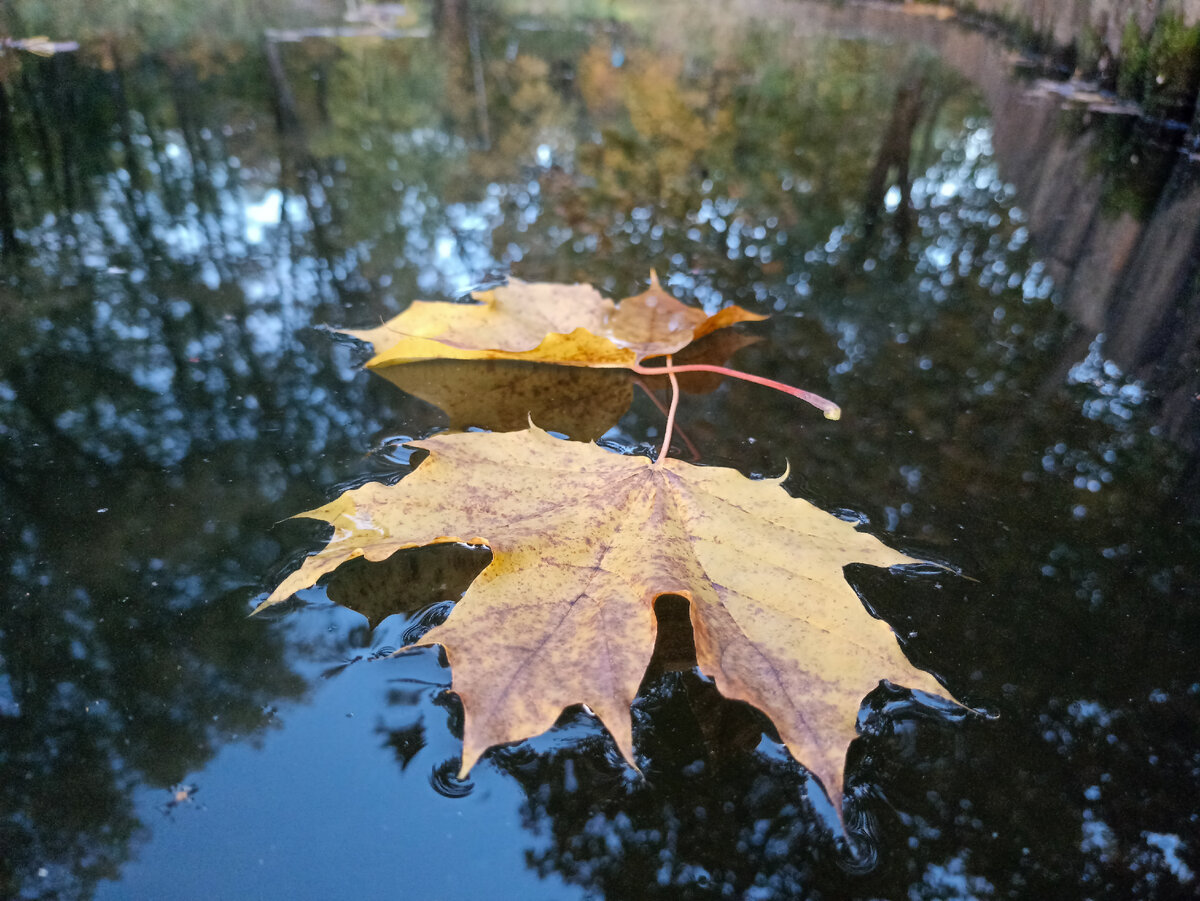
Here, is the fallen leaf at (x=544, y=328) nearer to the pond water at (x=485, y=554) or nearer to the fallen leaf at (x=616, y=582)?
the pond water at (x=485, y=554)

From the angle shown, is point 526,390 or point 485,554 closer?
point 485,554

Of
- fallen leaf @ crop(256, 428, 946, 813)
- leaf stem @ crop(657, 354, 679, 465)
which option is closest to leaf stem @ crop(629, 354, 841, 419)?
leaf stem @ crop(657, 354, 679, 465)

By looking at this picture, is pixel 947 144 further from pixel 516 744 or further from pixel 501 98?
pixel 516 744

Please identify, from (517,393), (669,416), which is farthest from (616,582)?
(517,393)

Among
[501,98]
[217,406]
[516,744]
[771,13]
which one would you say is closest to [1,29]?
[501,98]

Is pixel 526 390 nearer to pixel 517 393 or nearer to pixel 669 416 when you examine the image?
pixel 517 393

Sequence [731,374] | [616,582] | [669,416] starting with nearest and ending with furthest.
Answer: [616,582] < [669,416] < [731,374]

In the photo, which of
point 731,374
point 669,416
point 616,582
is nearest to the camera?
point 616,582

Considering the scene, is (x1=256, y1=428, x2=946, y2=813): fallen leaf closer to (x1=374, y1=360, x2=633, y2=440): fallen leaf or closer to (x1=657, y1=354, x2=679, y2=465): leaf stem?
(x1=657, y1=354, x2=679, y2=465): leaf stem
